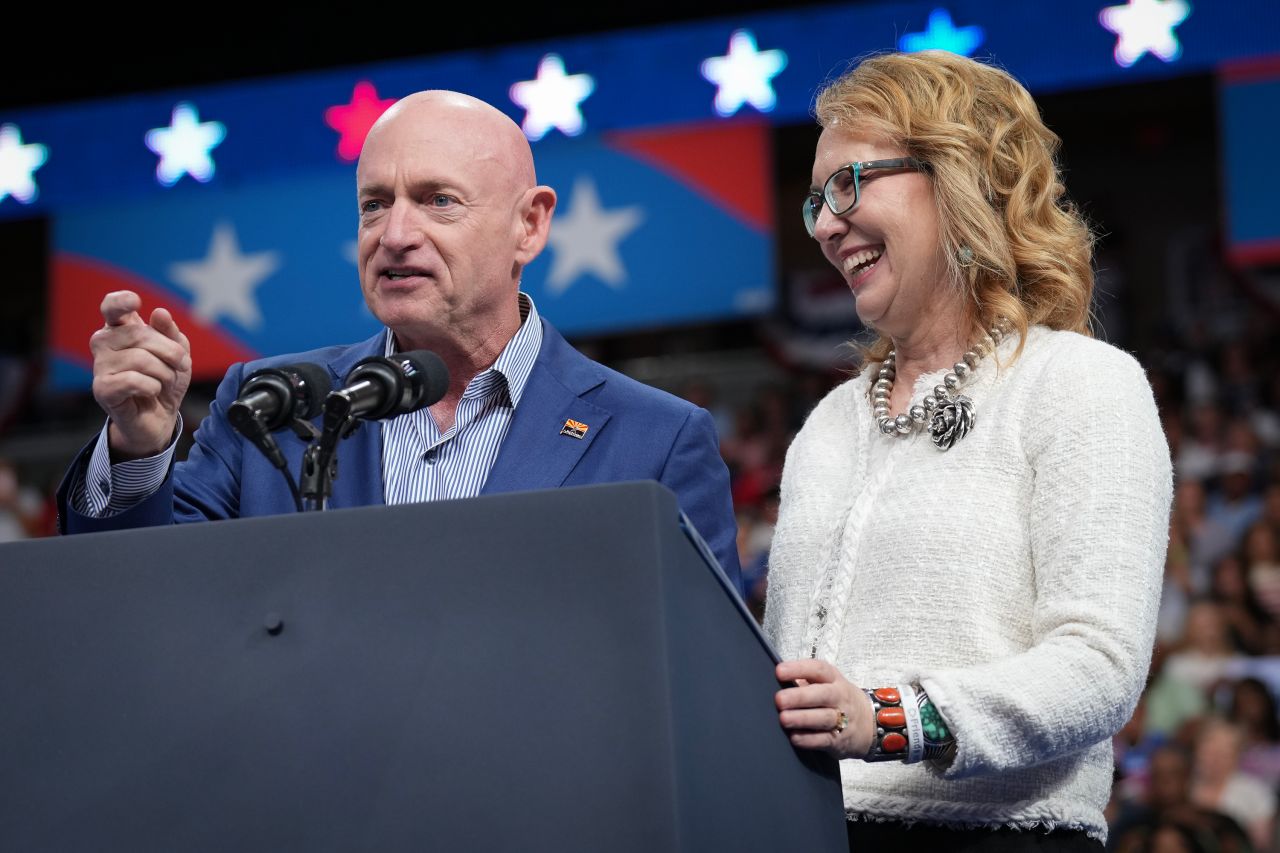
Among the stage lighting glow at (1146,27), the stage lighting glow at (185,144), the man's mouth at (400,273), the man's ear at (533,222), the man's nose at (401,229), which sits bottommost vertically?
the man's mouth at (400,273)

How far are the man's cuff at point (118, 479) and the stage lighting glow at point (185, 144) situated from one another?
5.33 m

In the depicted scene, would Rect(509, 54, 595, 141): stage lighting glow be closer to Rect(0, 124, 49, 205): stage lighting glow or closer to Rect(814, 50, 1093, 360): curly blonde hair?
Rect(0, 124, 49, 205): stage lighting glow

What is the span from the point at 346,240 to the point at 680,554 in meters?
5.81

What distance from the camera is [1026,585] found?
1.48 metres

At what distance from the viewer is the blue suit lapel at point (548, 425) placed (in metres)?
1.71

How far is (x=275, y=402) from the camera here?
49.6 inches

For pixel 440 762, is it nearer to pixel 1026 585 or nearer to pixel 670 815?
pixel 670 815

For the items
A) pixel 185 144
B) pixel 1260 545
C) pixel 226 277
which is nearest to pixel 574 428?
pixel 1260 545

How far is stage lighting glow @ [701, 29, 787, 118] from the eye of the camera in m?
5.87

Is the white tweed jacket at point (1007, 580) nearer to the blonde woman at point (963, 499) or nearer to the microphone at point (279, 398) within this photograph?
the blonde woman at point (963, 499)

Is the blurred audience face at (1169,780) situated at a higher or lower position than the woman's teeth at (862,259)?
lower

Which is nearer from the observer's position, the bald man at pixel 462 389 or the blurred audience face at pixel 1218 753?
the bald man at pixel 462 389

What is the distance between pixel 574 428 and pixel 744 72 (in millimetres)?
4412

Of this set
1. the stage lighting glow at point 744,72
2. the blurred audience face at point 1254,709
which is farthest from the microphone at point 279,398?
the stage lighting glow at point 744,72
